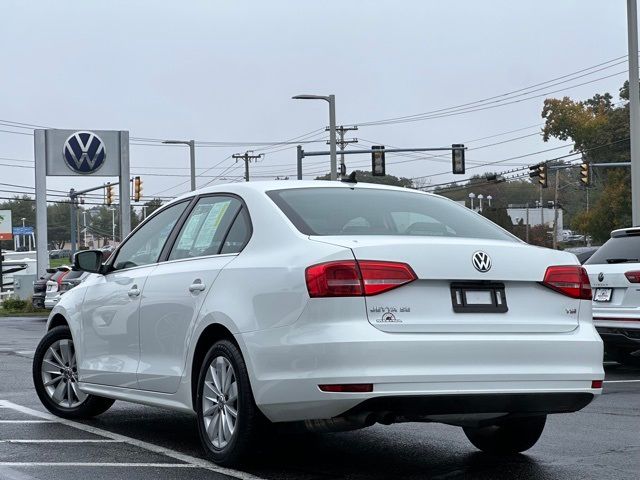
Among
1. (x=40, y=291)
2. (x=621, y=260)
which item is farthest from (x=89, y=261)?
(x=40, y=291)

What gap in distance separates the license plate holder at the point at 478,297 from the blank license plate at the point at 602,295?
23.6ft

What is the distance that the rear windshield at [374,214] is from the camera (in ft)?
21.6

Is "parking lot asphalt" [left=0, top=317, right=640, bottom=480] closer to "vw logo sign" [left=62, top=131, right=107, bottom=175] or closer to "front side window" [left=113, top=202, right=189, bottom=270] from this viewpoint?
"front side window" [left=113, top=202, right=189, bottom=270]

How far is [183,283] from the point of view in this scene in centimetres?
714

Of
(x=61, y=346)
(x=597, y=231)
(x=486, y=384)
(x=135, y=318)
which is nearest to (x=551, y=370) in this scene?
(x=486, y=384)

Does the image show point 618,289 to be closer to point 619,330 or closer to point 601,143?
point 619,330

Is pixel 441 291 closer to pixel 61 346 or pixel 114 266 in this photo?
pixel 114 266

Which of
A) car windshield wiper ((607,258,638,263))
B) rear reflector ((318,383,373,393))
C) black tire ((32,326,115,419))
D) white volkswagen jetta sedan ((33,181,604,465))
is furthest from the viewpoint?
car windshield wiper ((607,258,638,263))

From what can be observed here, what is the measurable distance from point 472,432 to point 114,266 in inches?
113

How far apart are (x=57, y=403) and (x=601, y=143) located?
234 feet

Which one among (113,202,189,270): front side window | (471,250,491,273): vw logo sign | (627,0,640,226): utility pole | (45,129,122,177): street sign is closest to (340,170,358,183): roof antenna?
(113,202,189,270): front side window

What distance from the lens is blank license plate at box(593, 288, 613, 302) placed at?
13.0 meters

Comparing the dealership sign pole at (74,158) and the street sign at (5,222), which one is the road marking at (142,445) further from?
the street sign at (5,222)

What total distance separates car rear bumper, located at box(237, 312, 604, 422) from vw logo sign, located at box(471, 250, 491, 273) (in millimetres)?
364
